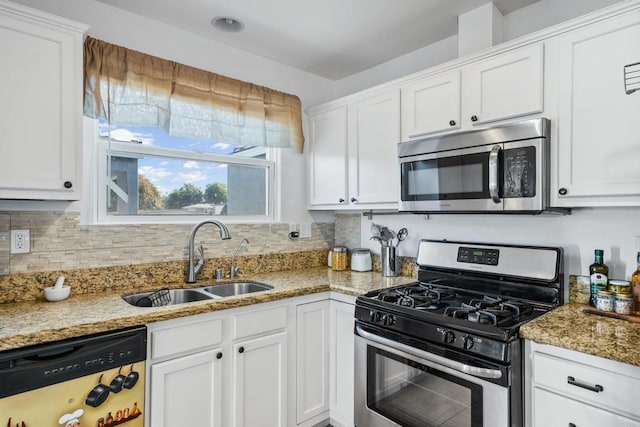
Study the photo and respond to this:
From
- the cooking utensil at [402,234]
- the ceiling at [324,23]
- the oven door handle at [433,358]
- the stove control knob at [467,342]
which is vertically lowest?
the oven door handle at [433,358]

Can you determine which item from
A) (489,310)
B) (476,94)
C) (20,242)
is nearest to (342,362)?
(489,310)

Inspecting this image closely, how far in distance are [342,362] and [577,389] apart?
1210 millimetres

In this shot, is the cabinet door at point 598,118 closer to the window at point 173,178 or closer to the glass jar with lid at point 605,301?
the glass jar with lid at point 605,301

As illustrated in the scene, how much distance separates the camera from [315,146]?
2912 mm

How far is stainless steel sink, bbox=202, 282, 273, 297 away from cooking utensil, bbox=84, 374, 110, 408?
857 millimetres

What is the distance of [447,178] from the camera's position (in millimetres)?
2018

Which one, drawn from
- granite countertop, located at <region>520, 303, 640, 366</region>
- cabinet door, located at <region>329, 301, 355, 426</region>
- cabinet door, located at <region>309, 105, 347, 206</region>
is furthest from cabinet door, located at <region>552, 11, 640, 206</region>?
cabinet door, located at <region>309, 105, 347, 206</region>

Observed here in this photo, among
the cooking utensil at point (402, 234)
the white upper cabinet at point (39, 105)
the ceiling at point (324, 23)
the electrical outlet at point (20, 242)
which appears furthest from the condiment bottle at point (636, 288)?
the electrical outlet at point (20, 242)

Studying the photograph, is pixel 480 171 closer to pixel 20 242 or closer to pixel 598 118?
pixel 598 118

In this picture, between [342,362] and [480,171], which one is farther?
[342,362]

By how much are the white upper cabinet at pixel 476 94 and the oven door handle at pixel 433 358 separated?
1.16m

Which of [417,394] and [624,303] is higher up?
[624,303]

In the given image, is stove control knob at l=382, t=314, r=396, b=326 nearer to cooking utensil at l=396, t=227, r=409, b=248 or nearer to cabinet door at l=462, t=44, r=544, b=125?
cooking utensil at l=396, t=227, r=409, b=248

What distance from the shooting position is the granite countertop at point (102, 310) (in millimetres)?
1347
